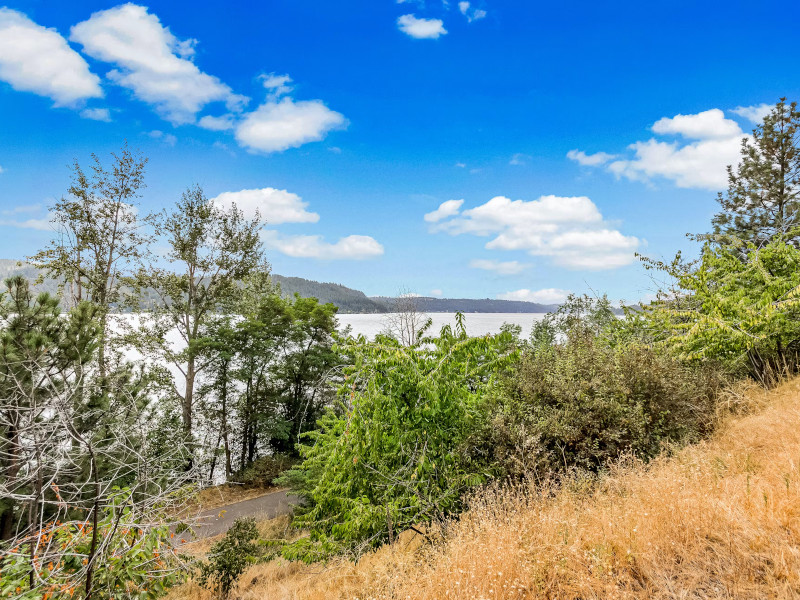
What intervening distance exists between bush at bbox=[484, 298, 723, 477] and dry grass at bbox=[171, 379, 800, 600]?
Result: 0.98 metres

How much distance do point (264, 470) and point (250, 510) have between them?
Answer: 4.21 metres

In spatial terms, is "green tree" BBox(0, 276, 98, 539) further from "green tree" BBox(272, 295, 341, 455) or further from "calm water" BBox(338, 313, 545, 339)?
"green tree" BBox(272, 295, 341, 455)

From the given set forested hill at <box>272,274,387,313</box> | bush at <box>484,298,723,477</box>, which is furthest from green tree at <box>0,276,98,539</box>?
forested hill at <box>272,274,387,313</box>

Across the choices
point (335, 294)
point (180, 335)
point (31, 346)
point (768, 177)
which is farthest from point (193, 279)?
point (335, 294)

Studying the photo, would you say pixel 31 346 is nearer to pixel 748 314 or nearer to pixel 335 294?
pixel 748 314

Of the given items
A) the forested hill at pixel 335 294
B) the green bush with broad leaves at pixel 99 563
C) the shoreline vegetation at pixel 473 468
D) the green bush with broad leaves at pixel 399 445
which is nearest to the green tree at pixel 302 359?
the shoreline vegetation at pixel 473 468

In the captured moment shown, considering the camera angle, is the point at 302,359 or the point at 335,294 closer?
the point at 302,359

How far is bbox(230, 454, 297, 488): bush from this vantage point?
71.2 feet

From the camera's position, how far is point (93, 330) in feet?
27.2

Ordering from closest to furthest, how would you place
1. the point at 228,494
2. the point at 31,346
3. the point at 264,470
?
the point at 31,346 → the point at 228,494 → the point at 264,470

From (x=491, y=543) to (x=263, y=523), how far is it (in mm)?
14951

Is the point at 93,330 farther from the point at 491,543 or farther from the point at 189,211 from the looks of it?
the point at 189,211

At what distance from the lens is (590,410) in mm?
5977

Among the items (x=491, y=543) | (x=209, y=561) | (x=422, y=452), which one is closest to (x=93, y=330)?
(x=209, y=561)
